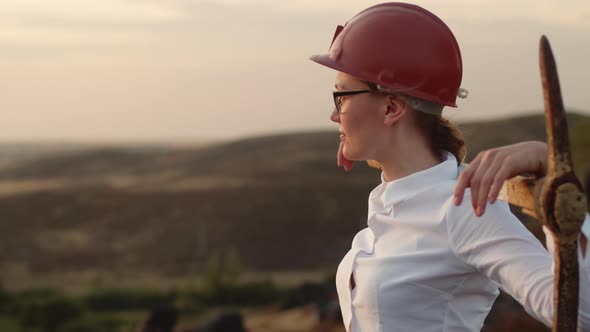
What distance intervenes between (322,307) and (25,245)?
22.9m

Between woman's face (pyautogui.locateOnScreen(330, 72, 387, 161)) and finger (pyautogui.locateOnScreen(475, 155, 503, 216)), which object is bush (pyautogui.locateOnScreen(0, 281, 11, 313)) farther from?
finger (pyautogui.locateOnScreen(475, 155, 503, 216))

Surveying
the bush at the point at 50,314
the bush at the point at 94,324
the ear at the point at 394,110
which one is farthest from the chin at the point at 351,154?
the bush at the point at 50,314

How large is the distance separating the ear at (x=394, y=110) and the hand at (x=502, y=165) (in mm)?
564

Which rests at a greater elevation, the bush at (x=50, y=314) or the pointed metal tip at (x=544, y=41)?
the pointed metal tip at (x=544, y=41)

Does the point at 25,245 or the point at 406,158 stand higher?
the point at 406,158

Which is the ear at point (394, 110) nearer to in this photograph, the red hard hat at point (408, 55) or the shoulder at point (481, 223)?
the red hard hat at point (408, 55)

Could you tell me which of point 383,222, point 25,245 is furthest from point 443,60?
point 25,245

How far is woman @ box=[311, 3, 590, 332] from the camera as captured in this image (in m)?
2.54

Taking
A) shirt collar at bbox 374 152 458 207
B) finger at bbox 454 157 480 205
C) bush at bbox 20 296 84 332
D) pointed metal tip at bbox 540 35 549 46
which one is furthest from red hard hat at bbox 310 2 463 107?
bush at bbox 20 296 84 332

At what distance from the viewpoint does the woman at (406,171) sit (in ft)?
8.35

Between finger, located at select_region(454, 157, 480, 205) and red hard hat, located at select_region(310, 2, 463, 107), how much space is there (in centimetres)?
47

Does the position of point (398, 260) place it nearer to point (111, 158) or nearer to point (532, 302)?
point (532, 302)

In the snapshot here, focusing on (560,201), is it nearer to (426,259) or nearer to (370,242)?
(426,259)

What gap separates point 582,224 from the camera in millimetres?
1930
